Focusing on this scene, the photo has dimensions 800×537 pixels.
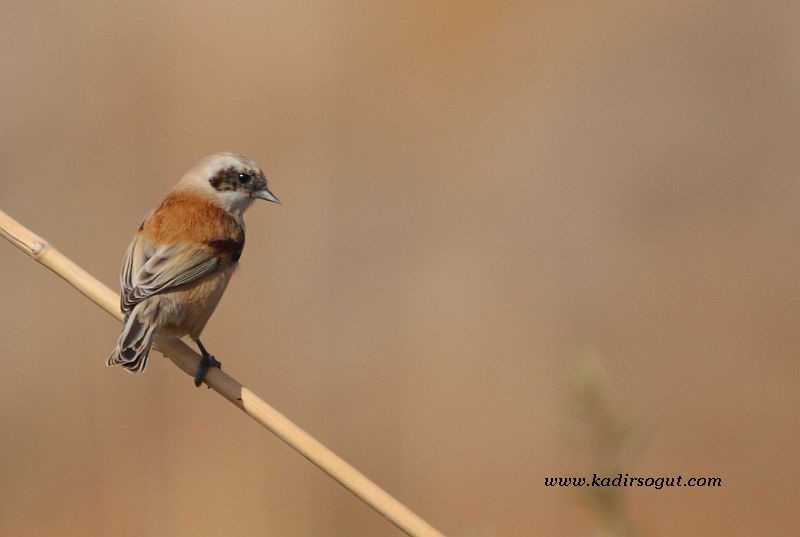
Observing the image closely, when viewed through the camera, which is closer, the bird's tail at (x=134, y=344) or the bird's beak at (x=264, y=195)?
the bird's tail at (x=134, y=344)

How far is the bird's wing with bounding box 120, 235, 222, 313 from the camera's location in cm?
369

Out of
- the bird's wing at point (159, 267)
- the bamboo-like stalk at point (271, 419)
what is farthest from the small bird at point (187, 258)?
the bamboo-like stalk at point (271, 419)

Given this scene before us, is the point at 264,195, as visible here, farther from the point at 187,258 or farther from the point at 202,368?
the point at 202,368

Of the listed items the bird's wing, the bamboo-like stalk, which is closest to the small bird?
the bird's wing

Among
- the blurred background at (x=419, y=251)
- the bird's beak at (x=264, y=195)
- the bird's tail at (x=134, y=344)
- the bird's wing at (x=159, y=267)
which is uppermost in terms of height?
the bird's beak at (x=264, y=195)

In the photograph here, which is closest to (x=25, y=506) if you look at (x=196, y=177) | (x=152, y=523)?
(x=152, y=523)

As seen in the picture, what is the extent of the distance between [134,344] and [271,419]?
3.11 ft

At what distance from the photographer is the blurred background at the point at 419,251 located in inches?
265

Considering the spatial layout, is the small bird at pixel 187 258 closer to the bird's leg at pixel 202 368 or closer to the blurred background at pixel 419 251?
the bird's leg at pixel 202 368

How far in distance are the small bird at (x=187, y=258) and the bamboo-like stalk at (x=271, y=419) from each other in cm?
13

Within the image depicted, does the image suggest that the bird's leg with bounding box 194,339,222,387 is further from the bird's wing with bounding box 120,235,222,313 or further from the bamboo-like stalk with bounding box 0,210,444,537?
the bird's wing with bounding box 120,235,222,313

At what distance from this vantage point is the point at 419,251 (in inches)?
348

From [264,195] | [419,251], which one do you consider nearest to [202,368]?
[264,195]

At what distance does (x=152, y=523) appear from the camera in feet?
18.9
